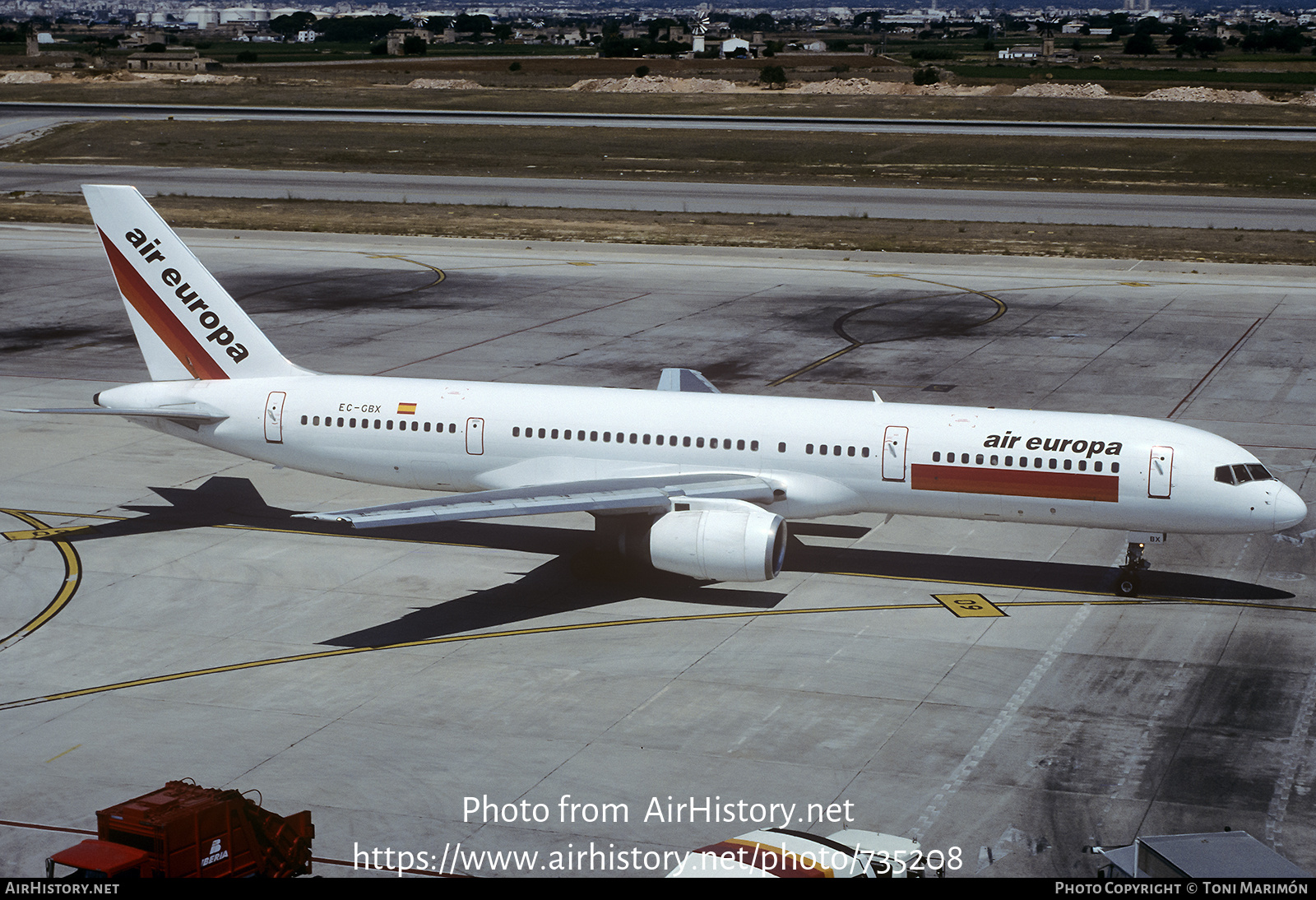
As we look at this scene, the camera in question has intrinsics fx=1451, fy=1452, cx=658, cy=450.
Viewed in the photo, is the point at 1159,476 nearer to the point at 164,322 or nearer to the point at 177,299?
the point at 177,299

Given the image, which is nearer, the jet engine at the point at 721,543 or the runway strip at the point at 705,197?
the jet engine at the point at 721,543

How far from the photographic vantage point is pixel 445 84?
196625 mm

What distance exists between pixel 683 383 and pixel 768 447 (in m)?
7.83

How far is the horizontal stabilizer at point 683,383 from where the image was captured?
4269 cm

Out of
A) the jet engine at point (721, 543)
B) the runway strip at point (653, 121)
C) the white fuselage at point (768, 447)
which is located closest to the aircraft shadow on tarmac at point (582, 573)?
the jet engine at point (721, 543)

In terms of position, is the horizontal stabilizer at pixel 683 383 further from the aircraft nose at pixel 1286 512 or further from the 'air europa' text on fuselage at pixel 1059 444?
the aircraft nose at pixel 1286 512

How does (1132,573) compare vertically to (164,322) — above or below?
below

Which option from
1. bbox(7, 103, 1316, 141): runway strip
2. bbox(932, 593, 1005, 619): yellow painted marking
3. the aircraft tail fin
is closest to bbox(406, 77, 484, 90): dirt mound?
bbox(7, 103, 1316, 141): runway strip

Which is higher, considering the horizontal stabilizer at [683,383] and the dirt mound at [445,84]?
the dirt mound at [445,84]

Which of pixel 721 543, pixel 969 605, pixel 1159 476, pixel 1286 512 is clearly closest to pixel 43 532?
pixel 721 543

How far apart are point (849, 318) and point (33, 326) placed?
123ft

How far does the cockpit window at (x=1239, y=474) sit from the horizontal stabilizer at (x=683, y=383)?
14715mm

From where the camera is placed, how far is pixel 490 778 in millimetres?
24922

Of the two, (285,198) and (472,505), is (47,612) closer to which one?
(472,505)
